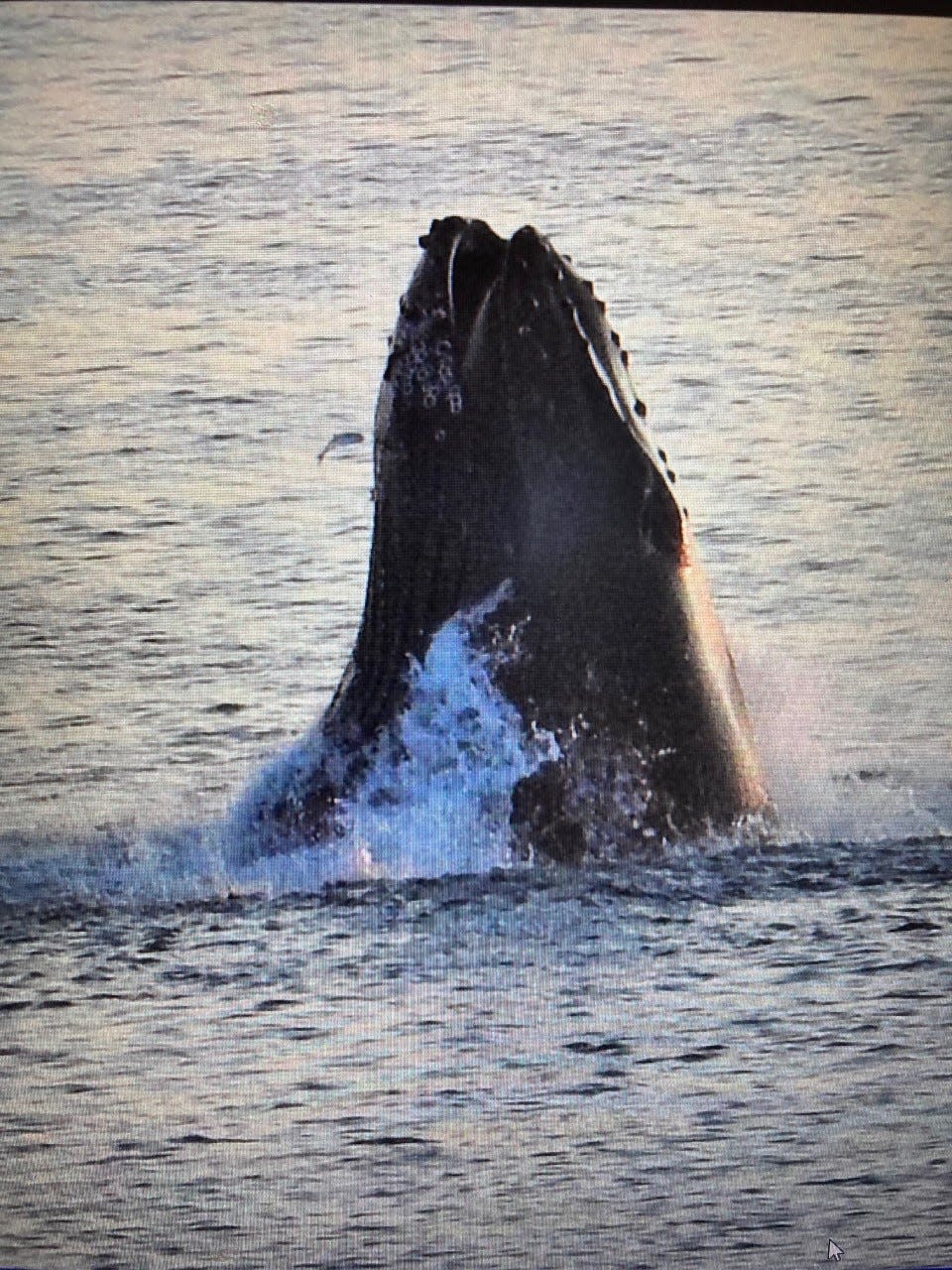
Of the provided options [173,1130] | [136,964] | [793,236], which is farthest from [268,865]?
[793,236]

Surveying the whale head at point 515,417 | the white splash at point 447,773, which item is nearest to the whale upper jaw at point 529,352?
the whale head at point 515,417

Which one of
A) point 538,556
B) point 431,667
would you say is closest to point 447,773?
point 431,667

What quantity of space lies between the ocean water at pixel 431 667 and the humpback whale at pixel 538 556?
0.03m

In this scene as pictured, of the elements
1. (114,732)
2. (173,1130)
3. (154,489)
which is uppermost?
(154,489)

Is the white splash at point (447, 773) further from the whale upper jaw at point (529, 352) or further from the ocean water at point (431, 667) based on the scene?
the whale upper jaw at point (529, 352)

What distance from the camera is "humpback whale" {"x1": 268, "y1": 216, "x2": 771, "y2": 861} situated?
60.4 inches

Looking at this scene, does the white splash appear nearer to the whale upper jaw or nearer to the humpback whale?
the humpback whale

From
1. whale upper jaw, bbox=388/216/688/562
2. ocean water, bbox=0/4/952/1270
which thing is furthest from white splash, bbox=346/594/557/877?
whale upper jaw, bbox=388/216/688/562

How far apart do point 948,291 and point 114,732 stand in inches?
36.5

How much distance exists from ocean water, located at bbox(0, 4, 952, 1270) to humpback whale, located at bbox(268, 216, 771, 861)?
28 mm

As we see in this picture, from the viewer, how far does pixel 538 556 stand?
154cm

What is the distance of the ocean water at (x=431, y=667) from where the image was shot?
4.95ft

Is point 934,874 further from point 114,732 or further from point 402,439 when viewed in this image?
point 114,732

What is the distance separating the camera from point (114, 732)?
1509 mm
